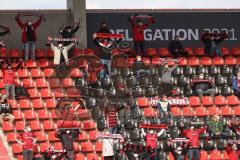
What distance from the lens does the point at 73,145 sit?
1090 inches

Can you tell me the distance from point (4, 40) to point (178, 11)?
6260mm

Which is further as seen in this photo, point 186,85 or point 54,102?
point 186,85

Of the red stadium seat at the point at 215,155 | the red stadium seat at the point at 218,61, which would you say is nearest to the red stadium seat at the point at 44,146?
the red stadium seat at the point at 215,155

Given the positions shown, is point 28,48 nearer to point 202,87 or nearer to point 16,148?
point 16,148

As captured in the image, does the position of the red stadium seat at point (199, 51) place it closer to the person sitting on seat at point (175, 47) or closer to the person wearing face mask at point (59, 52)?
the person sitting on seat at point (175, 47)

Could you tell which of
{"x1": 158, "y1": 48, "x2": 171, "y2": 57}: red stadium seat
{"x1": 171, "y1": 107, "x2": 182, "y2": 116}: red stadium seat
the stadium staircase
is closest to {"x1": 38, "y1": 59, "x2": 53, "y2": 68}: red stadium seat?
the stadium staircase

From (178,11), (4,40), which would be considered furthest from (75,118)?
(178,11)

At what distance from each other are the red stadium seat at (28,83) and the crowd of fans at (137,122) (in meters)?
0.57

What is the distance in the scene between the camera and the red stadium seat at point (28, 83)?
100ft

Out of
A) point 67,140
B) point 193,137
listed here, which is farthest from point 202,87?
point 67,140

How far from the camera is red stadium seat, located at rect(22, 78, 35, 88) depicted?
30531 mm

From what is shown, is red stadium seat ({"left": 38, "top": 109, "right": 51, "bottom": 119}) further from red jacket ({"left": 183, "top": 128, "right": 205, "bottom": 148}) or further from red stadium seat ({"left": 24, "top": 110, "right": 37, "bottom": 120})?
red jacket ({"left": 183, "top": 128, "right": 205, "bottom": 148})

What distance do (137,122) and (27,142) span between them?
433 centimetres

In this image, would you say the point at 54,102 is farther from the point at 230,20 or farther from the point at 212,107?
the point at 230,20
